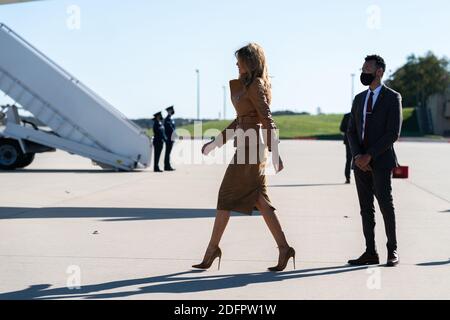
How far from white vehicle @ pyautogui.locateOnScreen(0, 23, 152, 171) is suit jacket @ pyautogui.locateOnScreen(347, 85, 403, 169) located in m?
14.1

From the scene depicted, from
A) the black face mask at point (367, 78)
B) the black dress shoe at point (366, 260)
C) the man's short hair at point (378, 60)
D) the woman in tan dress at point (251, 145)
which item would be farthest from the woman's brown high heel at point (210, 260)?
the man's short hair at point (378, 60)

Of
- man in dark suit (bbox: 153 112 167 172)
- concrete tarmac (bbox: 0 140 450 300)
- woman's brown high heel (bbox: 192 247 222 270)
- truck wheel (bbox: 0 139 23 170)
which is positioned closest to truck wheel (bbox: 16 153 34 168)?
truck wheel (bbox: 0 139 23 170)

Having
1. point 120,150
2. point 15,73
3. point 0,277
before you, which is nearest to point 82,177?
point 120,150

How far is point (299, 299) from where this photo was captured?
5.72 m

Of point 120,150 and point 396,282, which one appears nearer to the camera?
point 396,282

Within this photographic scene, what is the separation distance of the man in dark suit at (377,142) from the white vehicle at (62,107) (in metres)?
→ 14.1

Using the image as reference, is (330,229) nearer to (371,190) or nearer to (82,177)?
(371,190)

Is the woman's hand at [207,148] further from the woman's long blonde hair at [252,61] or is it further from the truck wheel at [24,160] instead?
the truck wheel at [24,160]

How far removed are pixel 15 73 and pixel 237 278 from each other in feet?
50.3

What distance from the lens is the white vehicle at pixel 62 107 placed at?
809 inches

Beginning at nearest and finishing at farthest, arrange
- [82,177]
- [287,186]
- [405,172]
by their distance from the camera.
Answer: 1. [287,186]
2. [405,172]
3. [82,177]

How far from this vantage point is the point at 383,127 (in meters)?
7.09

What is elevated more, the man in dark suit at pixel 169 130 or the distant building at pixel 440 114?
the distant building at pixel 440 114
